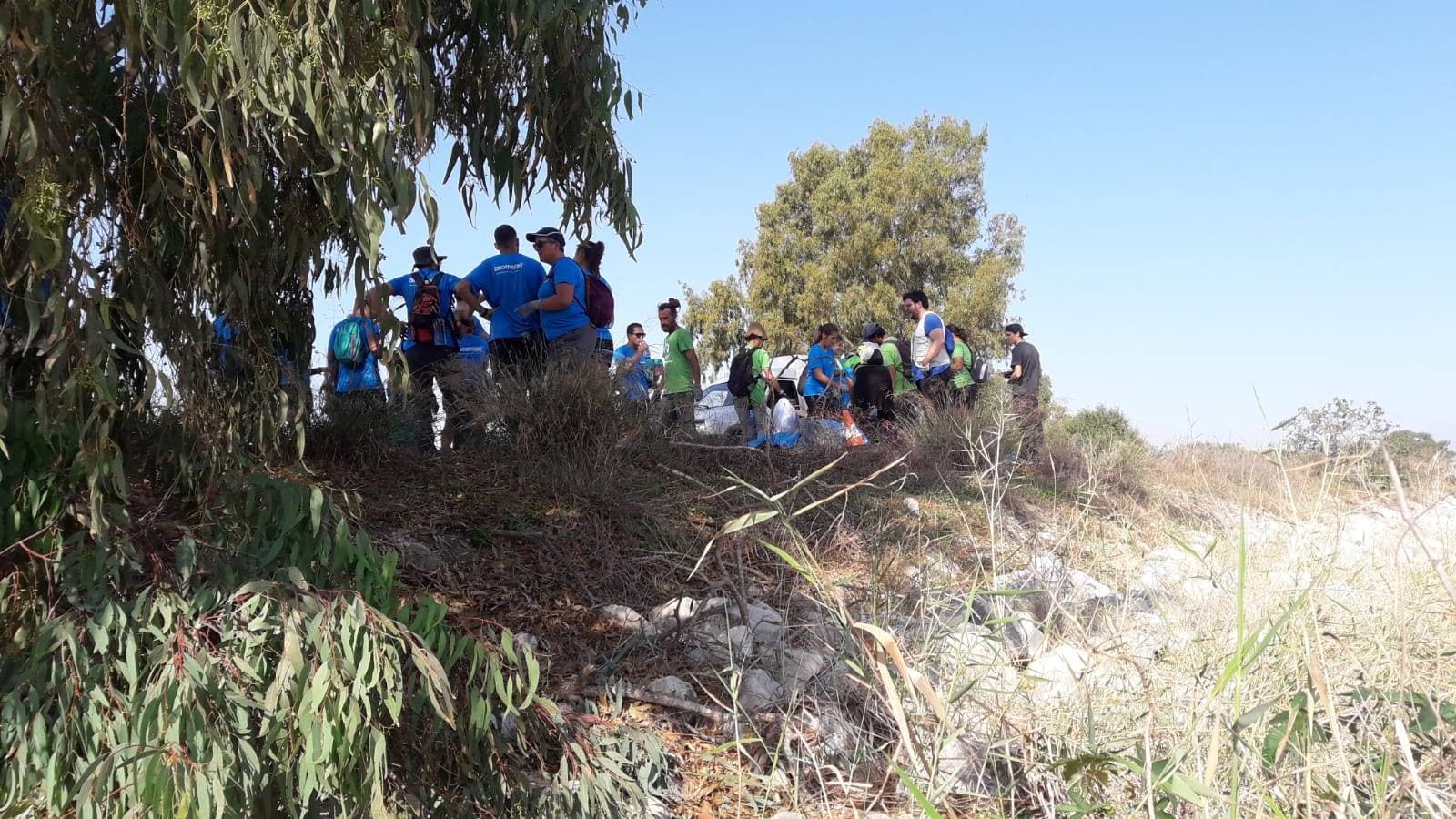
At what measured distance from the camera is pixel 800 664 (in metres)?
4.38

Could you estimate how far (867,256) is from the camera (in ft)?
83.7

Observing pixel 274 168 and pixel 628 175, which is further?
pixel 628 175

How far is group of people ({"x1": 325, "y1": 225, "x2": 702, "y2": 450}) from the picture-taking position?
6738 mm

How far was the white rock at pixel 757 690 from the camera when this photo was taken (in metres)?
4.29

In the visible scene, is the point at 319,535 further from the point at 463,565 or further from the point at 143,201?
the point at 463,565

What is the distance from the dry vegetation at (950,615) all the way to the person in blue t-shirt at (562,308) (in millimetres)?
652

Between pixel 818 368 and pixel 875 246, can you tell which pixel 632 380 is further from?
pixel 875 246

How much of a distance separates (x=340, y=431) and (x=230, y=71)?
3.47m

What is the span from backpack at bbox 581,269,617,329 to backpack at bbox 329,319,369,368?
1.43 metres

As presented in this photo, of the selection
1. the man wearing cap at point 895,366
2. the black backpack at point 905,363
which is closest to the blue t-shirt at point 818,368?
the man wearing cap at point 895,366

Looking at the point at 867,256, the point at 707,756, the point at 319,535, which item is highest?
the point at 867,256

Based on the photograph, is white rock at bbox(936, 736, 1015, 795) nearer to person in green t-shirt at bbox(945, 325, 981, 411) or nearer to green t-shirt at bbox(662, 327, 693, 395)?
green t-shirt at bbox(662, 327, 693, 395)

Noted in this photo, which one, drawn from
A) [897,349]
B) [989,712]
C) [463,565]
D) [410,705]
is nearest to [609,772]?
[410,705]

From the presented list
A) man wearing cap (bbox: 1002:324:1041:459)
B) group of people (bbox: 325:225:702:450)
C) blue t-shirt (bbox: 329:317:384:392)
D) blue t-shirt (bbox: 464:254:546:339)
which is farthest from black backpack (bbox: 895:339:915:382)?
blue t-shirt (bbox: 329:317:384:392)
